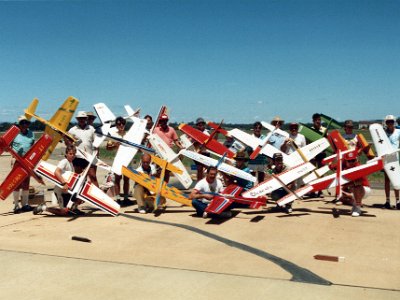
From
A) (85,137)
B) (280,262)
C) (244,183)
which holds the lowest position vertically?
(280,262)

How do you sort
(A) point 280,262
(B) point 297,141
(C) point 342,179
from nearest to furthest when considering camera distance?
(A) point 280,262 < (C) point 342,179 < (B) point 297,141

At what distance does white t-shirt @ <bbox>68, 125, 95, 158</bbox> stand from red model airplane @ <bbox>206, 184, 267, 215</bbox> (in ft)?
10.5

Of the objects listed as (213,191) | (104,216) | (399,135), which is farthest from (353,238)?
(104,216)

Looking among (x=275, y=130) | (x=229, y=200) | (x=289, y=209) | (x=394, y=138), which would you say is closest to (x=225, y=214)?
(x=229, y=200)

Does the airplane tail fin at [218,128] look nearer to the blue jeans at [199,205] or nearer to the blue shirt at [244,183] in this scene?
the blue shirt at [244,183]

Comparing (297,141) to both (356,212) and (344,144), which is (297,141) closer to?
(344,144)

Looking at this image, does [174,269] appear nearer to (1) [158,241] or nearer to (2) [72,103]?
(1) [158,241]

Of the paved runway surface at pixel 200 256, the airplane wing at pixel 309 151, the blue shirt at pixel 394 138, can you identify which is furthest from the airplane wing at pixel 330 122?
the paved runway surface at pixel 200 256

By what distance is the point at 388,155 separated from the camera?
8539 millimetres

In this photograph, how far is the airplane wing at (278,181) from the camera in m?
8.30

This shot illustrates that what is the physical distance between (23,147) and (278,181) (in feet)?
18.1

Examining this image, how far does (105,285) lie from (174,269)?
91 cm

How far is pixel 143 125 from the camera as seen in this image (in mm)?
10367

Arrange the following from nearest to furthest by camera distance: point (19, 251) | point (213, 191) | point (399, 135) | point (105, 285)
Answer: point (105, 285) → point (19, 251) → point (213, 191) → point (399, 135)
